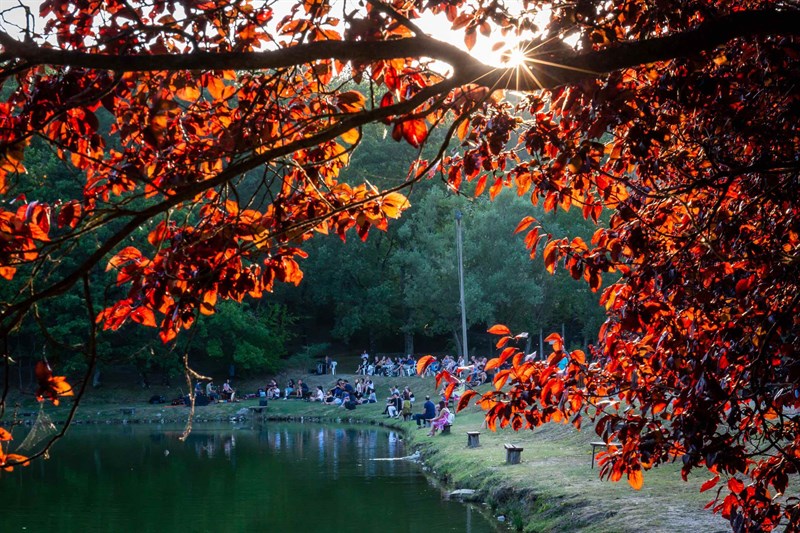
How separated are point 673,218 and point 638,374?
3.28 ft

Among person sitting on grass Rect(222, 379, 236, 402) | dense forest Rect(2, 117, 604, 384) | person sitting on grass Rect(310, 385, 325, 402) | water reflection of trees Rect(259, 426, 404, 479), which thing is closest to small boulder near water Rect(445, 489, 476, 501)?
water reflection of trees Rect(259, 426, 404, 479)

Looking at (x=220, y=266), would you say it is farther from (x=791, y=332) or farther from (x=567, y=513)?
(x=567, y=513)

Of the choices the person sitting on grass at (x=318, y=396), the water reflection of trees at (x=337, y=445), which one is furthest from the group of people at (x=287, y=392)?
the water reflection of trees at (x=337, y=445)

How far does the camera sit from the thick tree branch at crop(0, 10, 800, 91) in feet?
9.66

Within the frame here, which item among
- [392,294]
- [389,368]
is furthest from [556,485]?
[392,294]

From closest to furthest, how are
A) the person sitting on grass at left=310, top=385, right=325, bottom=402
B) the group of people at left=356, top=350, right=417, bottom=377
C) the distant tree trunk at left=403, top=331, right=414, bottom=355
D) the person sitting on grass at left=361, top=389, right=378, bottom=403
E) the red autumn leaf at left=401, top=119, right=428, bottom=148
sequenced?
the red autumn leaf at left=401, top=119, right=428, bottom=148
the person sitting on grass at left=361, top=389, right=378, bottom=403
the person sitting on grass at left=310, top=385, right=325, bottom=402
the group of people at left=356, top=350, right=417, bottom=377
the distant tree trunk at left=403, top=331, right=414, bottom=355

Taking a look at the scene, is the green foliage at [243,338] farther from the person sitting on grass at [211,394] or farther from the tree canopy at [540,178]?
the tree canopy at [540,178]

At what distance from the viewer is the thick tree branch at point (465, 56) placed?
294cm

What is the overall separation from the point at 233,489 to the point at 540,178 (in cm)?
1858

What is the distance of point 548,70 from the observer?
11.0ft

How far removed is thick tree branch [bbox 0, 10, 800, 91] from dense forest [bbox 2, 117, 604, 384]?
40.7 meters

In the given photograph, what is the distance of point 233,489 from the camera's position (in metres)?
22.3

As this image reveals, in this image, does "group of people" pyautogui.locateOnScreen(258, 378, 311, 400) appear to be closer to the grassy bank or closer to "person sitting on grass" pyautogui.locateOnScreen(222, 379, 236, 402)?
"person sitting on grass" pyautogui.locateOnScreen(222, 379, 236, 402)

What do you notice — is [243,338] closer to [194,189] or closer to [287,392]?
[287,392]
